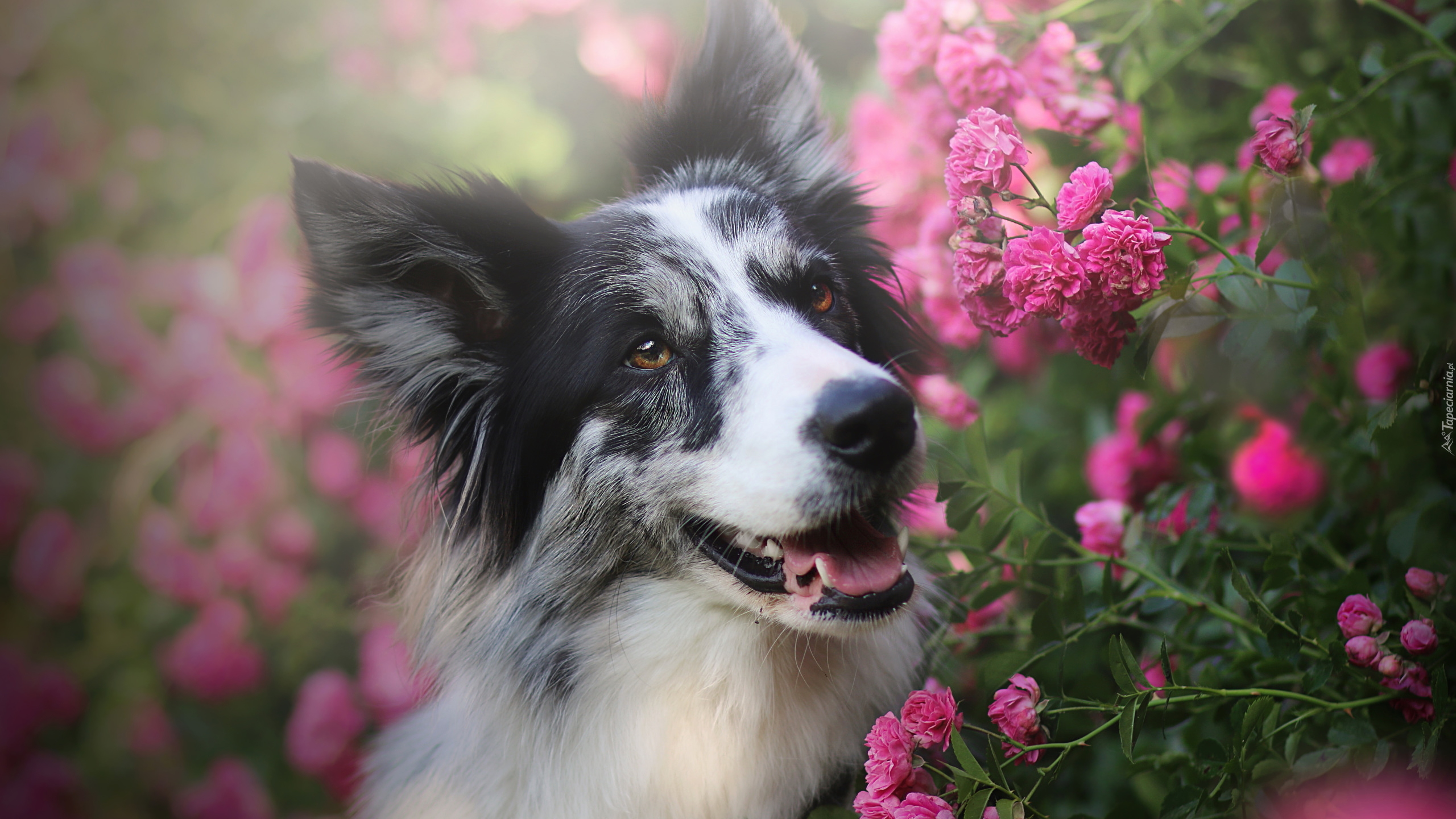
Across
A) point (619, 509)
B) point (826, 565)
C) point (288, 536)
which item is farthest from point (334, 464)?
point (826, 565)

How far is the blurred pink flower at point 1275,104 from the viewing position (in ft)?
6.05

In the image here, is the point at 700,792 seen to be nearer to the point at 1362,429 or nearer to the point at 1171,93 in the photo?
the point at 1362,429

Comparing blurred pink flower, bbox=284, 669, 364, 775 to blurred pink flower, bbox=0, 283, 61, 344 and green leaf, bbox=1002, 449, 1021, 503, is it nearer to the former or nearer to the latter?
blurred pink flower, bbox=0, 283, 61, 344

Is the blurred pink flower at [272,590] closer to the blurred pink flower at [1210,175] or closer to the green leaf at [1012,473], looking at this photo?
the green leaf at [1012,473]

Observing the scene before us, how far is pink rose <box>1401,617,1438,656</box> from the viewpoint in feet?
3.81

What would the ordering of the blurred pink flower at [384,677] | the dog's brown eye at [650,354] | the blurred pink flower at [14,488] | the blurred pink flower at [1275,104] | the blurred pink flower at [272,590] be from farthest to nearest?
the blurred pink flower at [272,590]
the blurred pink flower at [384,677]
the blurred pink flower at [14,488]
the blurred pink flower at [1275,104]
the dog's brown eye at [650,354]

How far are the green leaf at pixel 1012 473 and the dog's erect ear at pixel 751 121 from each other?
0.88 m

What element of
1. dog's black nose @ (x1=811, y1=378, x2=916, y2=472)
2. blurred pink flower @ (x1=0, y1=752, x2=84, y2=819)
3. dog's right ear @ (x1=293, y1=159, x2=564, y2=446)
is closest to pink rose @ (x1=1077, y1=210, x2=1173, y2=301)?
dog's black nose @ (x1=811, y1=378, x2=916, y2=472)

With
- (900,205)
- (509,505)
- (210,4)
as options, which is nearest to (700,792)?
(509,505)

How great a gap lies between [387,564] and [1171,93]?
100 inches

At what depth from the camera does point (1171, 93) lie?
7.34 ft

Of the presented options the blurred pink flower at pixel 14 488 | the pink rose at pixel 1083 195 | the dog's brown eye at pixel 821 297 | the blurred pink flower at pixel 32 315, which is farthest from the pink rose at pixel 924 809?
the blurred pink flower at pixel 32 315

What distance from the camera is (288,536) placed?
2.66 metres

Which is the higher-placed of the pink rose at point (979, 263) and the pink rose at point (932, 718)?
the pink rose at point (979, 263)
